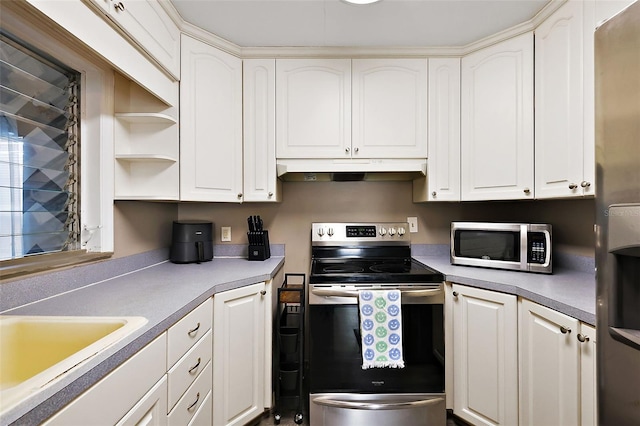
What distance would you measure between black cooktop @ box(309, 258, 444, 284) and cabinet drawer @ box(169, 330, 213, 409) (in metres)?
0.63

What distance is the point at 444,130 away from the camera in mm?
2098

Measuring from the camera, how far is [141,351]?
35.6 inches

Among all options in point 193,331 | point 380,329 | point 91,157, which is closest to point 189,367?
point 193,331

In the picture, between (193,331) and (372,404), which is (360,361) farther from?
(193,331)

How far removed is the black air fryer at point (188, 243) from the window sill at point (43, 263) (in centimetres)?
53

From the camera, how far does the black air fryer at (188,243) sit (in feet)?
6.77

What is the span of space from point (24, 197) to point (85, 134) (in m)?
0.45

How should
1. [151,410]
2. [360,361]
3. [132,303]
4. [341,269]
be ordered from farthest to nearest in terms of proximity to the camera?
1. [341,269]
2. [360,361]
3. [132,303]
4. [151,410]

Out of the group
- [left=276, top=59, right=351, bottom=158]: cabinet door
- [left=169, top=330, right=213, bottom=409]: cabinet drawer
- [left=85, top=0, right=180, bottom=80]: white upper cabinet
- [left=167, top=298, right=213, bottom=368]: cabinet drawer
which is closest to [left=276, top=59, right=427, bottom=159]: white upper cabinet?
[left=276, top=59, right=351, bottom=158]: cabinet door

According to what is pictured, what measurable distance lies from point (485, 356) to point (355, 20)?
200 centimetres

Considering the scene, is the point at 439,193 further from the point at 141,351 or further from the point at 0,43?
the point at 0,43

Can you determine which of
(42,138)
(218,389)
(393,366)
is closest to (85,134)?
(42,138)

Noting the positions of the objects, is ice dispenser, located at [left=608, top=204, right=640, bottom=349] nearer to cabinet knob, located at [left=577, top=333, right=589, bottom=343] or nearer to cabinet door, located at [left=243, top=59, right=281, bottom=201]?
cabinet knob, located at [left=577, top=333, right=589, bottom=343]

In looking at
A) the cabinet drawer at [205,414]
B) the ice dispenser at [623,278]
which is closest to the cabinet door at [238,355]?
the cabinet drawer at [205,414]
